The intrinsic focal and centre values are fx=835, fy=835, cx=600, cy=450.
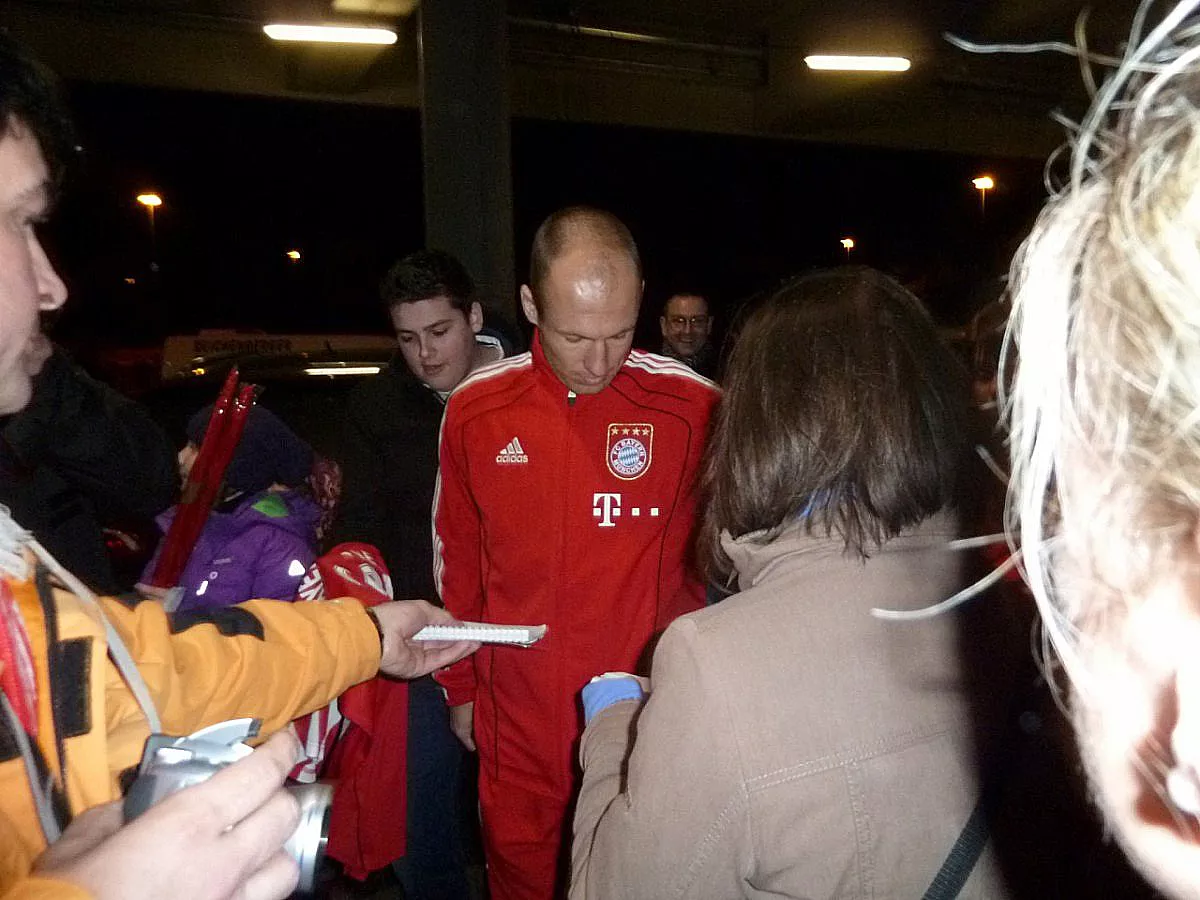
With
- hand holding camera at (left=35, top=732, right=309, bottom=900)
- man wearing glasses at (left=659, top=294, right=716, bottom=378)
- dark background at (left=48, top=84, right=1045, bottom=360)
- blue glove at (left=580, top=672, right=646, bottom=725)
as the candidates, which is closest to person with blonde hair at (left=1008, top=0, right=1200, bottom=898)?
Result: hand holding camera at (left=35, top=732, right=309, bottom=900)

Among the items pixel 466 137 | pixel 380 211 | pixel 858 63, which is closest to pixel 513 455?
pixel 466 137

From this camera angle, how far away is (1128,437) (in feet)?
1.56

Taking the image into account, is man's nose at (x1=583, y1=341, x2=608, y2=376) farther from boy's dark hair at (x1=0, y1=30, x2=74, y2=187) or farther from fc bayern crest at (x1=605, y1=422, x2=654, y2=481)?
boy's dark hair at (x1=0, y1=30, x2=74, y2=187)

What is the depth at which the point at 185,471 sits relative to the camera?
2.43 metres

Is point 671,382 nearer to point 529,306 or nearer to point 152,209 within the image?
point 529,306

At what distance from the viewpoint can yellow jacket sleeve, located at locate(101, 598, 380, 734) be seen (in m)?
1.25

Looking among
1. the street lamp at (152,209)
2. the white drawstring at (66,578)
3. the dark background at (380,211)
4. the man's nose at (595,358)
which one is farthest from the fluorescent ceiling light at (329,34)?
the street lamp at (152,209)

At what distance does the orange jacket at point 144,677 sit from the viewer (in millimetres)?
850

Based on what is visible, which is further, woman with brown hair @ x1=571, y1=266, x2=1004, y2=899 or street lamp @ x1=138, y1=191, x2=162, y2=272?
street lamp @ x1=138, y1=191, x2=162, y2=272

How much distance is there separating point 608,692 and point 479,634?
376mm

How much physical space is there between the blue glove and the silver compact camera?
0.69m

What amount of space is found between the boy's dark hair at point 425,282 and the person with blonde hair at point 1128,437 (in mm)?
2307

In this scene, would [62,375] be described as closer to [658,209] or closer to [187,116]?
[187,116]

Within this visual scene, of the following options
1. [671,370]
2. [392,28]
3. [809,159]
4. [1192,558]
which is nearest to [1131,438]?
[1192,558]
